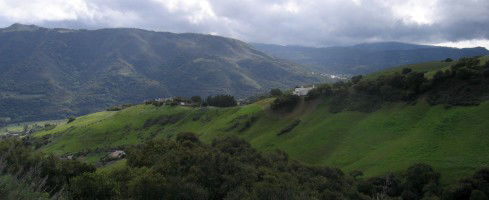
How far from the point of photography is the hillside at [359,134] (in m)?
65.2

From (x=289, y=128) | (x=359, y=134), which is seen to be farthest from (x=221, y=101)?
(x=359, y=134)

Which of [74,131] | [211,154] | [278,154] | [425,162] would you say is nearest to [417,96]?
[425,162]

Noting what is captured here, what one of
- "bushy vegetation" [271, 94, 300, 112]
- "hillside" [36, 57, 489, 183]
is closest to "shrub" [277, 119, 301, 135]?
"hillside" [36, 57, 489, 183]

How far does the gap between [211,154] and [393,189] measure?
79.3ft

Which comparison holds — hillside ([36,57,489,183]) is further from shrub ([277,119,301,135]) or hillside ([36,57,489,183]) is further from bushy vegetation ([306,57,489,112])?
bushy vegetation ([306,57,489,112])

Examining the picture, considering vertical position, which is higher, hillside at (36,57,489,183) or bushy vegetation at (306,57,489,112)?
bushy vegetation at (306,57,489,112)

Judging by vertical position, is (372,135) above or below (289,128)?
above

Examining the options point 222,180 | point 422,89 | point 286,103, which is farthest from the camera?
point 286,103

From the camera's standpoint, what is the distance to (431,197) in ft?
171

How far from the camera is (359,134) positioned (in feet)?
268

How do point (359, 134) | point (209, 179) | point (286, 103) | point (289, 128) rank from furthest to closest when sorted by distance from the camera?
point (286, 103)
point (289, 128)
point (359, 134)
point (209, 179)

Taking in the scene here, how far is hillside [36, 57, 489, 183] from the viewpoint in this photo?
65.2 meters

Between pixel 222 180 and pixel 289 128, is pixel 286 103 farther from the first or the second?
pixel 222 180

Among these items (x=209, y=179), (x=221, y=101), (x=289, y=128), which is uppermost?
(x=209, y=179)
